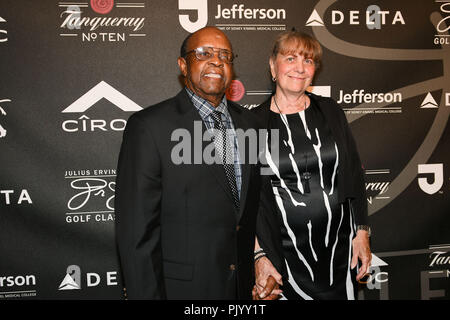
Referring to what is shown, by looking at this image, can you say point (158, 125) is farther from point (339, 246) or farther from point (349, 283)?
point (349, 283)

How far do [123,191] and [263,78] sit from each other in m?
1.83

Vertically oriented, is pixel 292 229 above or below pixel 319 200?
below

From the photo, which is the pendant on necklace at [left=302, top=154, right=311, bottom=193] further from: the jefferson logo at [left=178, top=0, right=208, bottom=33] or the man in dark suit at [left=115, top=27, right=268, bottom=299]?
the jefferson logo at [left=178, top=0, right=208, bottom=33]

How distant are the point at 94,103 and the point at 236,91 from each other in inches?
40.3

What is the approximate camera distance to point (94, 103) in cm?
293

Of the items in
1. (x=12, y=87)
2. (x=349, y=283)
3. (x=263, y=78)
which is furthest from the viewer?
(x=263, y=78)

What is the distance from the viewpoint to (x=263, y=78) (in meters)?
3.10

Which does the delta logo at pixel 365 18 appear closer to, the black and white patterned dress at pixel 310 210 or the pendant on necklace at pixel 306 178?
the black and white patterned dress at pixel 310 210

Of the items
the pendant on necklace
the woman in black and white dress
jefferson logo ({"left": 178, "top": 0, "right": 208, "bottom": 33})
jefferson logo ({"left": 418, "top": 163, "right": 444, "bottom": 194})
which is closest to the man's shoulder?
the woman in black and white dress

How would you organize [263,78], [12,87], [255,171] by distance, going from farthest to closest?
[263,78]
[12,87]
[255,171]

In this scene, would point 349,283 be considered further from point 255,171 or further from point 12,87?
point 12,87
